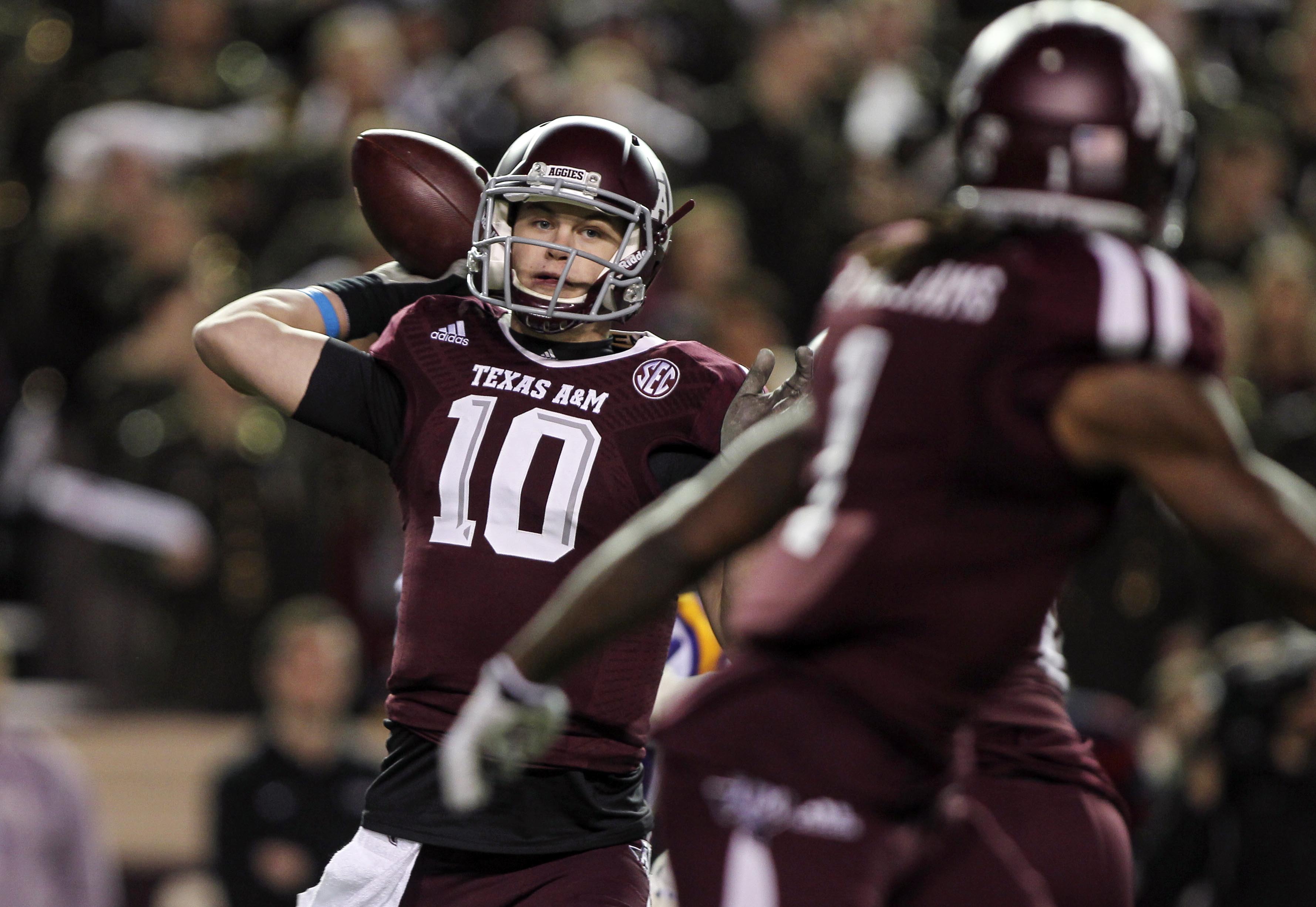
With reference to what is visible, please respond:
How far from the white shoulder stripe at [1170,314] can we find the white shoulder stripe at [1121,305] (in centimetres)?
1

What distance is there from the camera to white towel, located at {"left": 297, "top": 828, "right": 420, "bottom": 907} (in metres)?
3.27

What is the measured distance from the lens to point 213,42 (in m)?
8.49

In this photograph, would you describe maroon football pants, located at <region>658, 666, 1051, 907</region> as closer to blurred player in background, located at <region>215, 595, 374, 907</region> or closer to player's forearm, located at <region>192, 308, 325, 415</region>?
player's forearm, located at <region>192, 308, 325, 415</region>

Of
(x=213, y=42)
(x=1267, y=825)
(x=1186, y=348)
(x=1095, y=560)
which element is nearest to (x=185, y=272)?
(x=213, y=42)

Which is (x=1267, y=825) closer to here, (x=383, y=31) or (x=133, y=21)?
(x=383, y=31)

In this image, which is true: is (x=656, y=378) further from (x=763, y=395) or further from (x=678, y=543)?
(x=678, y=543)

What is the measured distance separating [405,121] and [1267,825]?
429 centimetres

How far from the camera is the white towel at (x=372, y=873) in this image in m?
3.27

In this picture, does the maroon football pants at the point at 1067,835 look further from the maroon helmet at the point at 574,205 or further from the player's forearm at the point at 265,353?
the player's forearm at the point at 265,353

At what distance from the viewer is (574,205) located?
3537 millimetres

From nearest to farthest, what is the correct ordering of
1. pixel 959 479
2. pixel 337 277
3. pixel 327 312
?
1. pixel 959 479
2. pixel 327 312
3. pixel 337 277

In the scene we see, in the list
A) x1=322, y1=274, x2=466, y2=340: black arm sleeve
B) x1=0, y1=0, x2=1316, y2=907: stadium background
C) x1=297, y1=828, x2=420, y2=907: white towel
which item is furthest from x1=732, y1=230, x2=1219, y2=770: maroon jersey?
x1=0, y1=0, x2=1316, y2=907: stadium background

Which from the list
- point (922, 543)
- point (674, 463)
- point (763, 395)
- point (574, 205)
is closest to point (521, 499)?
point (674, 463)

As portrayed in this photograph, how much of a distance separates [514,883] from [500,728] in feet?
2.42
